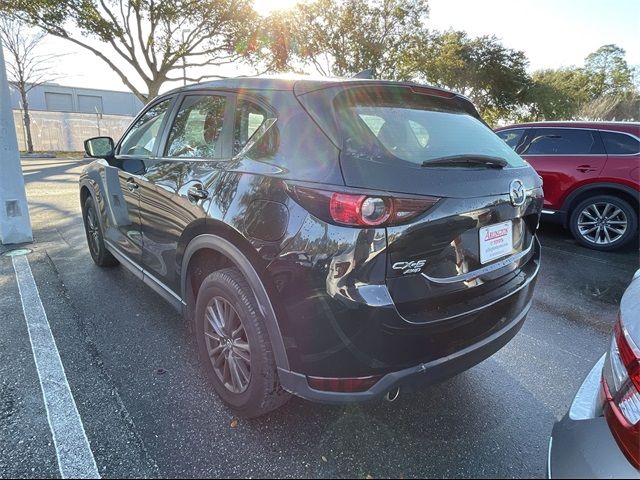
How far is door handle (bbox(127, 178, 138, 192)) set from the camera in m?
3.06

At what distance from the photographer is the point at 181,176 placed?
8.07 ft

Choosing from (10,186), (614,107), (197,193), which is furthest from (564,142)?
(614,107)

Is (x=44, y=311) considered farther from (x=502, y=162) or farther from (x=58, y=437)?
(x=502, y=162)

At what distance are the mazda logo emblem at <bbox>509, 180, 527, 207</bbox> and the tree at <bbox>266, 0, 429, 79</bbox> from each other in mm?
19537

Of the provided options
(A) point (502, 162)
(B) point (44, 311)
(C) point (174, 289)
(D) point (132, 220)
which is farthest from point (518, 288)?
(B) point (44, 311)

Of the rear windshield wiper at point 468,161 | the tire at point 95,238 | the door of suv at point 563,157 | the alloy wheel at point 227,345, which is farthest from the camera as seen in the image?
the door of suv at point 563,157

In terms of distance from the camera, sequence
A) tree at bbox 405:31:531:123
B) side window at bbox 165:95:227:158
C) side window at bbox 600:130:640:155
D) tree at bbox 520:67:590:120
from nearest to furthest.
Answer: side window at bbox 165:95:227:158, side window at bbox 600:130:640:155, tree at bbox 405:31:531:123, tree at bbox 520:67:590:120

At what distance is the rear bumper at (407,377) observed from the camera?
67.6 inches

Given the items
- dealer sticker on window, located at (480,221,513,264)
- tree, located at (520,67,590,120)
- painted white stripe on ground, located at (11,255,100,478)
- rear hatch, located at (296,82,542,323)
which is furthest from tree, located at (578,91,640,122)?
painted white stripe on ground, located at (11,255,100,478)

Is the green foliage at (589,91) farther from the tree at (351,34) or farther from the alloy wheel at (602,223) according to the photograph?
the alloy wheel at (602,223)

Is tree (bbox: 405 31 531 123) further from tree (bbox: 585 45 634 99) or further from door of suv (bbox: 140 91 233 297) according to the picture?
door of suv (bbox: 140 91 233 297)

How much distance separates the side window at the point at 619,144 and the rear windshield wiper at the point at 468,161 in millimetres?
4503

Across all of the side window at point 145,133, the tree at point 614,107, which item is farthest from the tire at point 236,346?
the tree at point 614,107

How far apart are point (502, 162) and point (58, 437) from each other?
105 inches
